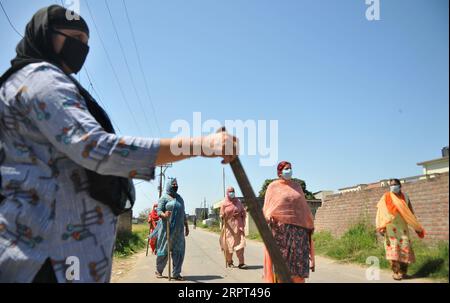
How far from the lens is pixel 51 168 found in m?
1.51

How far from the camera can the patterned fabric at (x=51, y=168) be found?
143 cm

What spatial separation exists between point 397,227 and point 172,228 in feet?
15.3

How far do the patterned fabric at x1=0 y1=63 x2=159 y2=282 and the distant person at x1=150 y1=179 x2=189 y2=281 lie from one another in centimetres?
770

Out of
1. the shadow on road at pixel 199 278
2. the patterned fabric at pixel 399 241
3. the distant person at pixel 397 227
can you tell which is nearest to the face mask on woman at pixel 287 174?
the distant person at pixel 397 227

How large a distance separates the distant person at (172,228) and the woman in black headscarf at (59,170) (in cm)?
768

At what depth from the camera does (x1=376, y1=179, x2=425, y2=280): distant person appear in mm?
7414

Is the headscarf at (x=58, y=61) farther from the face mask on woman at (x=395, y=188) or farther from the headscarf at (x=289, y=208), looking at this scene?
the face mask on woman at (x=395, y=188)

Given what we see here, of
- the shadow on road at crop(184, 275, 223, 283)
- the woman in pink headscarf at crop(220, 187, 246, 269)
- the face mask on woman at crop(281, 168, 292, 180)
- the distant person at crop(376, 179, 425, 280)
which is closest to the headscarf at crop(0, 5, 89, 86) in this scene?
the face mask on woman at crop(281, 168, 292, 180)

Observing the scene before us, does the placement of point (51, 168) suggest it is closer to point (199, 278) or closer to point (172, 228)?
point (199, 278)

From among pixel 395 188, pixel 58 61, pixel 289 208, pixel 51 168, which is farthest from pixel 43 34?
pixel 395 188

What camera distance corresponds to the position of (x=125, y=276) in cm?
912

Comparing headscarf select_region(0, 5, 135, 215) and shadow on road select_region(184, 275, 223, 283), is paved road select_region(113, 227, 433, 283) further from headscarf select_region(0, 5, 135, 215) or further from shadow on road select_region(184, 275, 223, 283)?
headscarf select_region(0, 5, 135, 215)
